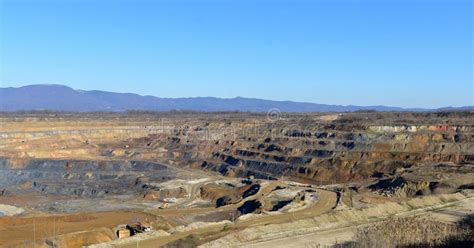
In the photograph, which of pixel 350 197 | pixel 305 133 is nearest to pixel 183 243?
pixel 350 197

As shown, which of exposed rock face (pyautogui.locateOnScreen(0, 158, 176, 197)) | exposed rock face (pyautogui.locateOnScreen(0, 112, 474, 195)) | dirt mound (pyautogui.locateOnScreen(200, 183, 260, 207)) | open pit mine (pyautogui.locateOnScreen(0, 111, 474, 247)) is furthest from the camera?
exposed rock face (pyautogui.locateOnScreen(0, 112, 474, 195))

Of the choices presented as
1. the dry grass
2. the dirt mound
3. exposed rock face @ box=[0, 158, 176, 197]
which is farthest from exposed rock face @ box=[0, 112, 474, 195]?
the dry grass

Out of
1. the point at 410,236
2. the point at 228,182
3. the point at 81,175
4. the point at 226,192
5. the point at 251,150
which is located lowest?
the point at 81,175

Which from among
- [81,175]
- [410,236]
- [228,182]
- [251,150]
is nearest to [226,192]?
[228,182]

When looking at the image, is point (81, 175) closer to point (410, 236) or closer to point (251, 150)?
point (251, 150)

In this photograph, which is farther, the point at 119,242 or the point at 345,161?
the point at 345,161

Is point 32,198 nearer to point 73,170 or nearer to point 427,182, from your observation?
point 73,170

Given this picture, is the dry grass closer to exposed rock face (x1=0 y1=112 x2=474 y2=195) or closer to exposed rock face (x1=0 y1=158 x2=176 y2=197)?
exposed rock face (x1=0 y1=112 x2=474 y2=195)

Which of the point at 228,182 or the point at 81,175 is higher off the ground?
the point at 228,182
